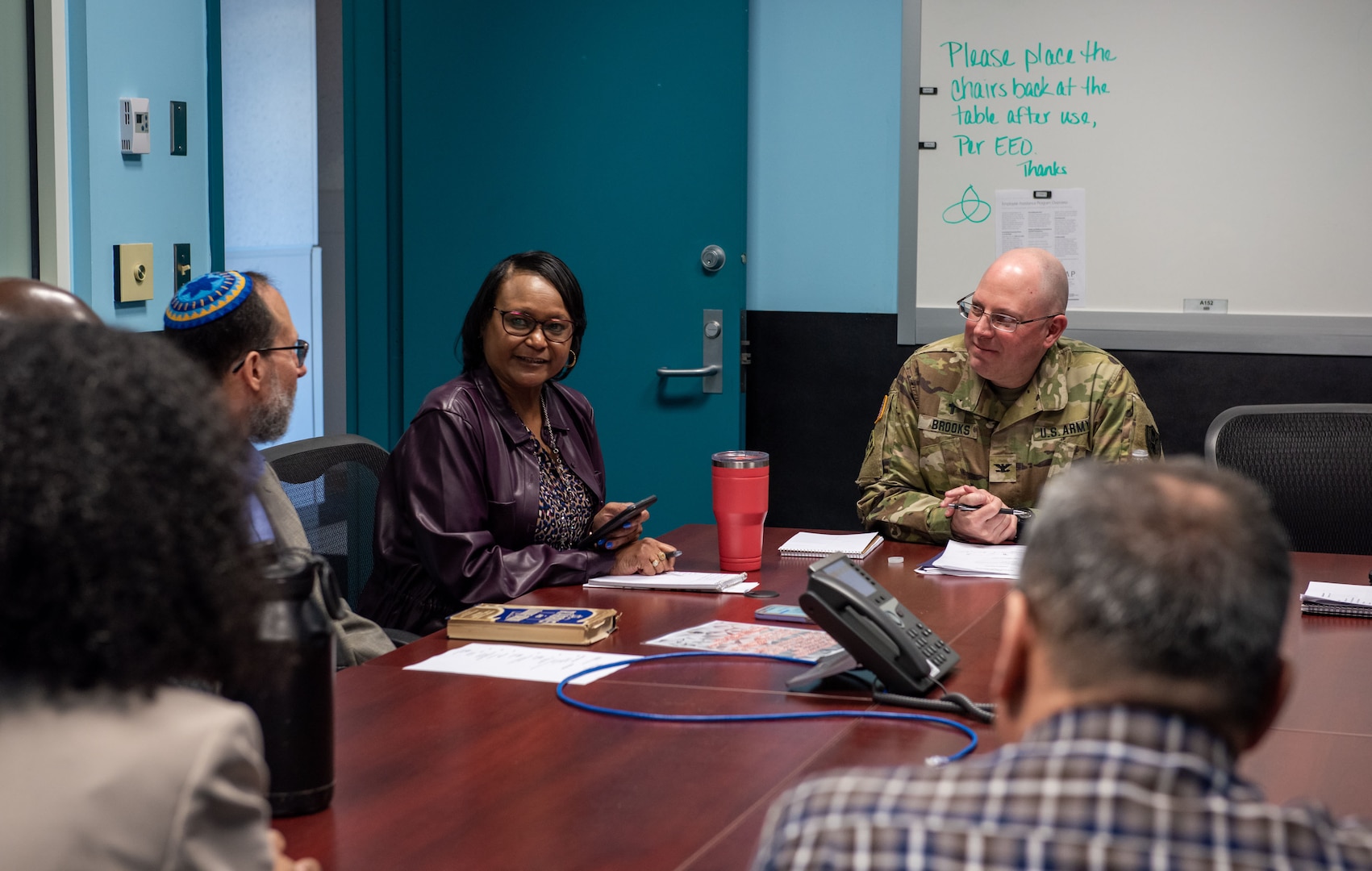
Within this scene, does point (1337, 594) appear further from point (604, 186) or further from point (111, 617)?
point (604, 186)

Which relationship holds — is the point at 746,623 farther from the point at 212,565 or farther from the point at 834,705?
the point at 212,565

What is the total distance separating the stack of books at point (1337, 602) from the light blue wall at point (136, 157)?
7.63ft

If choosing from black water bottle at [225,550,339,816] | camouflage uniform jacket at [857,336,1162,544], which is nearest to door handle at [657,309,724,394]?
camouflage uniform jacket at [857,336,1162,544]

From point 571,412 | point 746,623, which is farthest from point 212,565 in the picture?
point 571,412

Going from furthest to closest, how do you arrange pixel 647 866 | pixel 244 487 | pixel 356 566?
1. pixel 356 566
2. pixel 647 866
3. pixel 244 487

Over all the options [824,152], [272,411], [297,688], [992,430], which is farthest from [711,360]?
[297,688]

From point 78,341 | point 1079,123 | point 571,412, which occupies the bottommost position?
point 571,412

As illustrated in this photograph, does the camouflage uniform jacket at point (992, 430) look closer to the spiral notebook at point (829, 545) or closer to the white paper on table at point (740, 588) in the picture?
the spiral notebook at point (829, 545)

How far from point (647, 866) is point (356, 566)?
1505 mm

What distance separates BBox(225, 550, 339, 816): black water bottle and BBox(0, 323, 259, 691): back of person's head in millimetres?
361

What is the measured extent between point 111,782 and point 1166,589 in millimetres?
599

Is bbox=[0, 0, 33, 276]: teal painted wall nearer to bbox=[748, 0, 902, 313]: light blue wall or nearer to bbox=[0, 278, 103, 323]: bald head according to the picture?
bbox=[0, 278, 103, 323]: bald head

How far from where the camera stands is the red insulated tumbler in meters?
2.34

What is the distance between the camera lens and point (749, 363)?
4141mm
